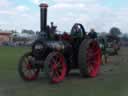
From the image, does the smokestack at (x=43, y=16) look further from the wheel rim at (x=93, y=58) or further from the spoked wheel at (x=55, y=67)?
the wheel rim at (x=93, y=58)

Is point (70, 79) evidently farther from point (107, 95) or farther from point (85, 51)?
point (107, 95)

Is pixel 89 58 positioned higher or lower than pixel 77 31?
lower

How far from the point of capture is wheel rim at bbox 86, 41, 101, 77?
39.9 ft

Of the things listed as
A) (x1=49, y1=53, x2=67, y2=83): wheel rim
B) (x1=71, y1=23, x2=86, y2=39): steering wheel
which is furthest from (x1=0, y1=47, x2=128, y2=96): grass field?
(x1=71, y1=23, x2=86, y2=39): steering wheel

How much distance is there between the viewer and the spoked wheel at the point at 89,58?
11.5m

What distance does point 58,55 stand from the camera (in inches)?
428

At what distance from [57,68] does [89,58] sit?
173cm

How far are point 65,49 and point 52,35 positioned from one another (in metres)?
0.63

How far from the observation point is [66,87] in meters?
9.70

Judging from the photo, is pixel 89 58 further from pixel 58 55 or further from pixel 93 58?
pixel 58 55

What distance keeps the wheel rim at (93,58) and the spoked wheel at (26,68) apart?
1.81 m

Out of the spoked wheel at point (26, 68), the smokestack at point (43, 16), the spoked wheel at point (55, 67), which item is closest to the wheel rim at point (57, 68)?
the spoked wheel at point (55, 67)

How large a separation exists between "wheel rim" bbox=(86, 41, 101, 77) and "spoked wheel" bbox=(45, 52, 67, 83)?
1.10 meters

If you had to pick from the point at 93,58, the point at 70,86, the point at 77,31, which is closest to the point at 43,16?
the point at 77,31
